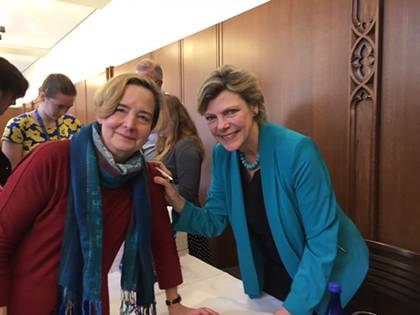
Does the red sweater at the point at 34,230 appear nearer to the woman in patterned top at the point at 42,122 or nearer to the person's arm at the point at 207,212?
the person's arm at the point at 207,212

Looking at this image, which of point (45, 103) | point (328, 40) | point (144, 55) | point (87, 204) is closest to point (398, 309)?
point (328, 40)

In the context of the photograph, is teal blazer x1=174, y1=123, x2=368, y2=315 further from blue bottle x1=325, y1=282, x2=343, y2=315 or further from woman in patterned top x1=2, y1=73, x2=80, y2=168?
woman in patterned top x1=2, y1=73, x2=80, y2=168

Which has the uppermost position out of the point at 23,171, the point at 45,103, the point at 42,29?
the point at 42,29

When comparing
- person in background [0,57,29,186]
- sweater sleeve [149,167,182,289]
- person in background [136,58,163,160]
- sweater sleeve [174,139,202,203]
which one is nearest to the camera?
sweater sleeve [149,167,182,289]

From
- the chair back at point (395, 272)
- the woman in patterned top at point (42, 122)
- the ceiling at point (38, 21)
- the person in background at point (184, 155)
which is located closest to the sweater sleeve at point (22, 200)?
the person in background at point (184, 155)

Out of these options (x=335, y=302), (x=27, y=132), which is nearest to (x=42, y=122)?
(x=27, y=132)

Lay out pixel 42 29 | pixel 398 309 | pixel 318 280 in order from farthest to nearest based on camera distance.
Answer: pixel 42 29, pixel 398 309, pixel 318 280

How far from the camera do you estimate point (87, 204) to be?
0.84 m

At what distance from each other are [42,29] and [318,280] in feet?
18.7

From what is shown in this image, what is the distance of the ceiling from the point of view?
4242 mm

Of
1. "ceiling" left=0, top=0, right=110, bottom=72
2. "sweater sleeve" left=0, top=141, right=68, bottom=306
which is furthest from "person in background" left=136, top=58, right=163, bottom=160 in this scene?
"ceiling" left=0, top=0, right=110, bottom=72

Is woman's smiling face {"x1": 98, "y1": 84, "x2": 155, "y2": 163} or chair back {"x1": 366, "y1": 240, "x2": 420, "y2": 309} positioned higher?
woman's smiling face {"x1": 98, "y1": 84, "x2": 155, "y2": 163}

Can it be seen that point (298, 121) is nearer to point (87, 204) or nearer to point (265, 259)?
point (265, 259)

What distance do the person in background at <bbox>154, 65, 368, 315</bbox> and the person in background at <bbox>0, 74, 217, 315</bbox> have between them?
0.19m
